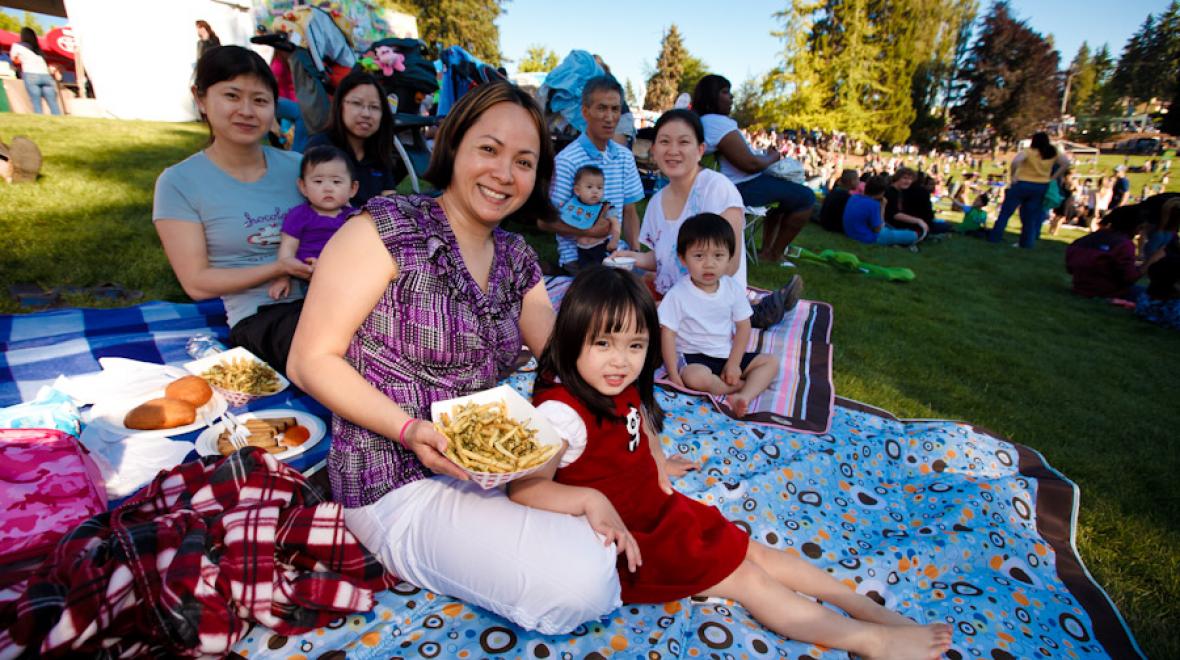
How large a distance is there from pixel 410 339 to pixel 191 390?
1.71 m

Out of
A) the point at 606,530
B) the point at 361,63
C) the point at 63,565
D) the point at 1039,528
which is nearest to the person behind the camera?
the point at 63,565

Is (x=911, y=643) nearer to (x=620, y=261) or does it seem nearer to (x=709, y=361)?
(x=709, y=361)

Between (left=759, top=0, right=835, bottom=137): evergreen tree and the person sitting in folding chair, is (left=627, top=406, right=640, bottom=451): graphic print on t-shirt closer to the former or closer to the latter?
the person sitting in folding chair

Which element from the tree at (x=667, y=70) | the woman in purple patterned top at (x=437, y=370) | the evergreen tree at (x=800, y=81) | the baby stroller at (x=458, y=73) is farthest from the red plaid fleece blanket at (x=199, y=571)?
the tree at (x=667, y=70)

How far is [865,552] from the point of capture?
243 cm

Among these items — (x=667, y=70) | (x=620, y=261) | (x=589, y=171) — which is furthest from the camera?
(x=667, y=70)

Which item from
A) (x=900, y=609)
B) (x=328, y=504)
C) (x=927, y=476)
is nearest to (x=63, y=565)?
(x=328, y=504)

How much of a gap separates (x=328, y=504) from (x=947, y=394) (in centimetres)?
478

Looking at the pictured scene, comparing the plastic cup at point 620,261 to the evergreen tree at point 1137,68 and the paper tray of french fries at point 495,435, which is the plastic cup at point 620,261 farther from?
the evergreen tree at point 1137,68

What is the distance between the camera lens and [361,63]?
661 centimetres

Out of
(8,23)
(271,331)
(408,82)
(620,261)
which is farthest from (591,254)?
(8,23)

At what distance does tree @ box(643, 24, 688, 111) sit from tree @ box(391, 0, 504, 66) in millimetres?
27930

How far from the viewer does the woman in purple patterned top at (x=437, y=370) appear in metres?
1.69

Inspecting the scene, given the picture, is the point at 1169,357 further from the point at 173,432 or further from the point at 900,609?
the point at 173,432
